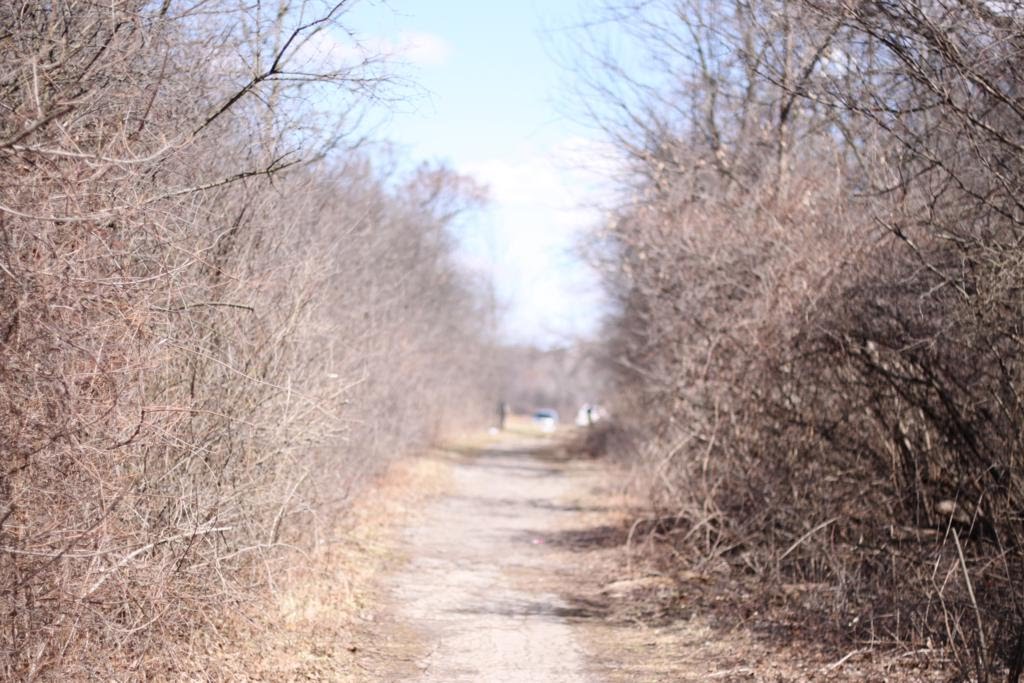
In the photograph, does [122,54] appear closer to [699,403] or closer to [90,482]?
[90,482]

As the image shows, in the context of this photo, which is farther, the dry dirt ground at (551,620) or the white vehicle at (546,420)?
the white vehicle at (546,420)

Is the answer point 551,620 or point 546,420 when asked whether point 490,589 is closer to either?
point 551,620

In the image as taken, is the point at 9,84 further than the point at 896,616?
No

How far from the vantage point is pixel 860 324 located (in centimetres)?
985

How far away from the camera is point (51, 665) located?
5668 millimetres

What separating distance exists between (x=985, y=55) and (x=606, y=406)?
94.0ft

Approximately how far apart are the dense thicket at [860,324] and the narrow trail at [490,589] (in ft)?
6.87

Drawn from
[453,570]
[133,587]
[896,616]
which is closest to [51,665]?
[133,587]

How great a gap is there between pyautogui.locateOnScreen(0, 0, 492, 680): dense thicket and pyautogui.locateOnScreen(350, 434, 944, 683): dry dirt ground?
133 cm

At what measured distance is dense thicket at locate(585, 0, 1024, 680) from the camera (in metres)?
7.34

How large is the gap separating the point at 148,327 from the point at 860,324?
6.31m

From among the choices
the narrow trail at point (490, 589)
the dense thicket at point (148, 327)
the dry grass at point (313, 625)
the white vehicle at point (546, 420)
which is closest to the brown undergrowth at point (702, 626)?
the narrow trail at point (490, 589)

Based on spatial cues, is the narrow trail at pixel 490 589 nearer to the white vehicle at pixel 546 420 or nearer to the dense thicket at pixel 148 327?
the dense thicket at pixel 148 327

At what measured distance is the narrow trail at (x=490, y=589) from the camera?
27.3 feet
